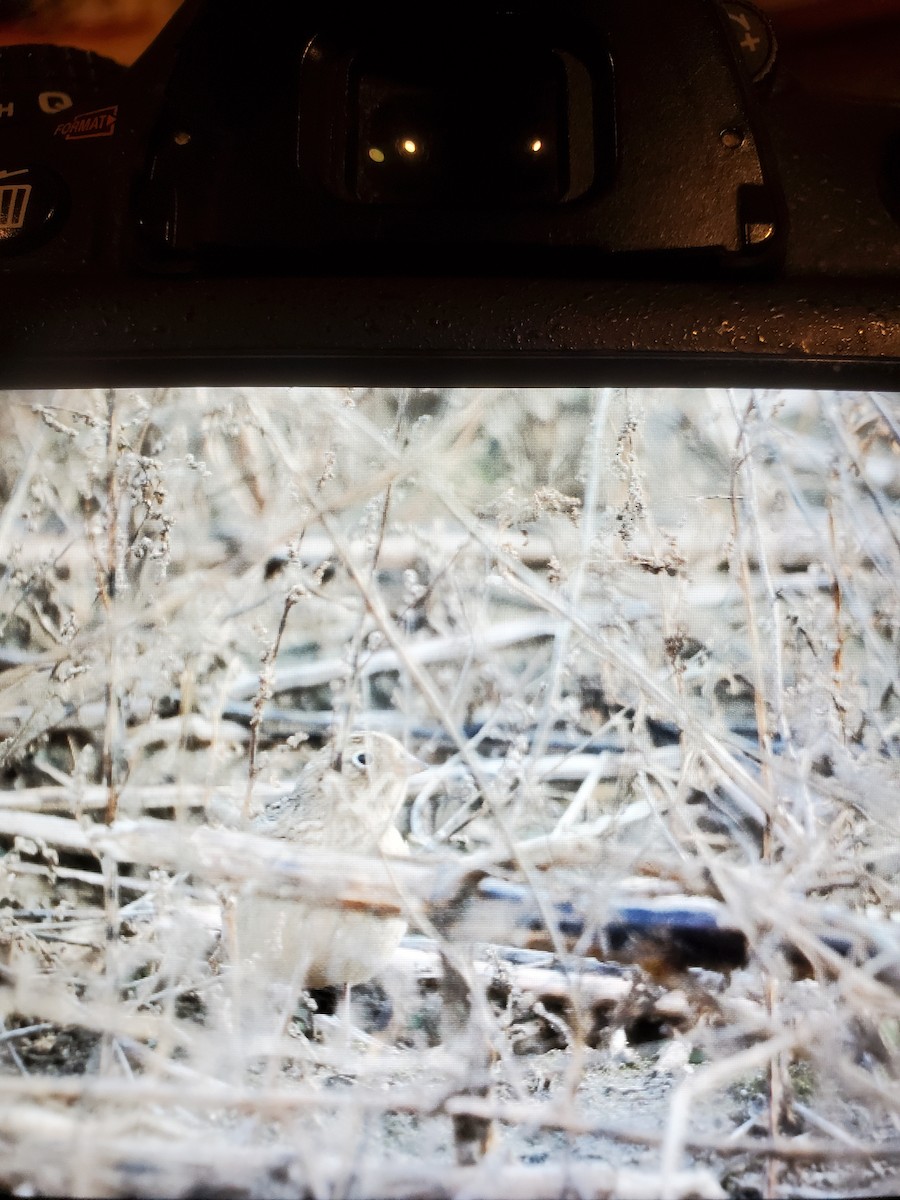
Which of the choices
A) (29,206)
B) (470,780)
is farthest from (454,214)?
(470,780)

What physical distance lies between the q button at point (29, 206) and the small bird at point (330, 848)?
0.50 metres

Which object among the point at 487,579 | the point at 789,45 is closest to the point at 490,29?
the point at 487,579

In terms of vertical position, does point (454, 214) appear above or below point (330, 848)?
above

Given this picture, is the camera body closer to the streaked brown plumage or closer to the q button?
the q button

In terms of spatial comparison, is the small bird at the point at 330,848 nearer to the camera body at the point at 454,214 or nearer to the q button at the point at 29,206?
the camera body at the point at 454,214

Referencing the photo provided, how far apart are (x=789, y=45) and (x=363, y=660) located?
0.96 metres

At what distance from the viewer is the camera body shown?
25.2 inches

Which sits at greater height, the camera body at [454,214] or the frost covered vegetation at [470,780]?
the camera body at [454,214]

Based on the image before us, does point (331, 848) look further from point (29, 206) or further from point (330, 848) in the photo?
point (29, 206)

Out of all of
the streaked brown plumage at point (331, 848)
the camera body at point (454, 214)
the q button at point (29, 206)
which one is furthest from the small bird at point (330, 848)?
the q button at point (29, 206)

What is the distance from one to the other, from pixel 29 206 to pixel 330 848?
0.60 metres

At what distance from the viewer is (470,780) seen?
692 mm

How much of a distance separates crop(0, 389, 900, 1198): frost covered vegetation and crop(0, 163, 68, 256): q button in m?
0.13

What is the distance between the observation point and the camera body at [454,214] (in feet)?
2.10
